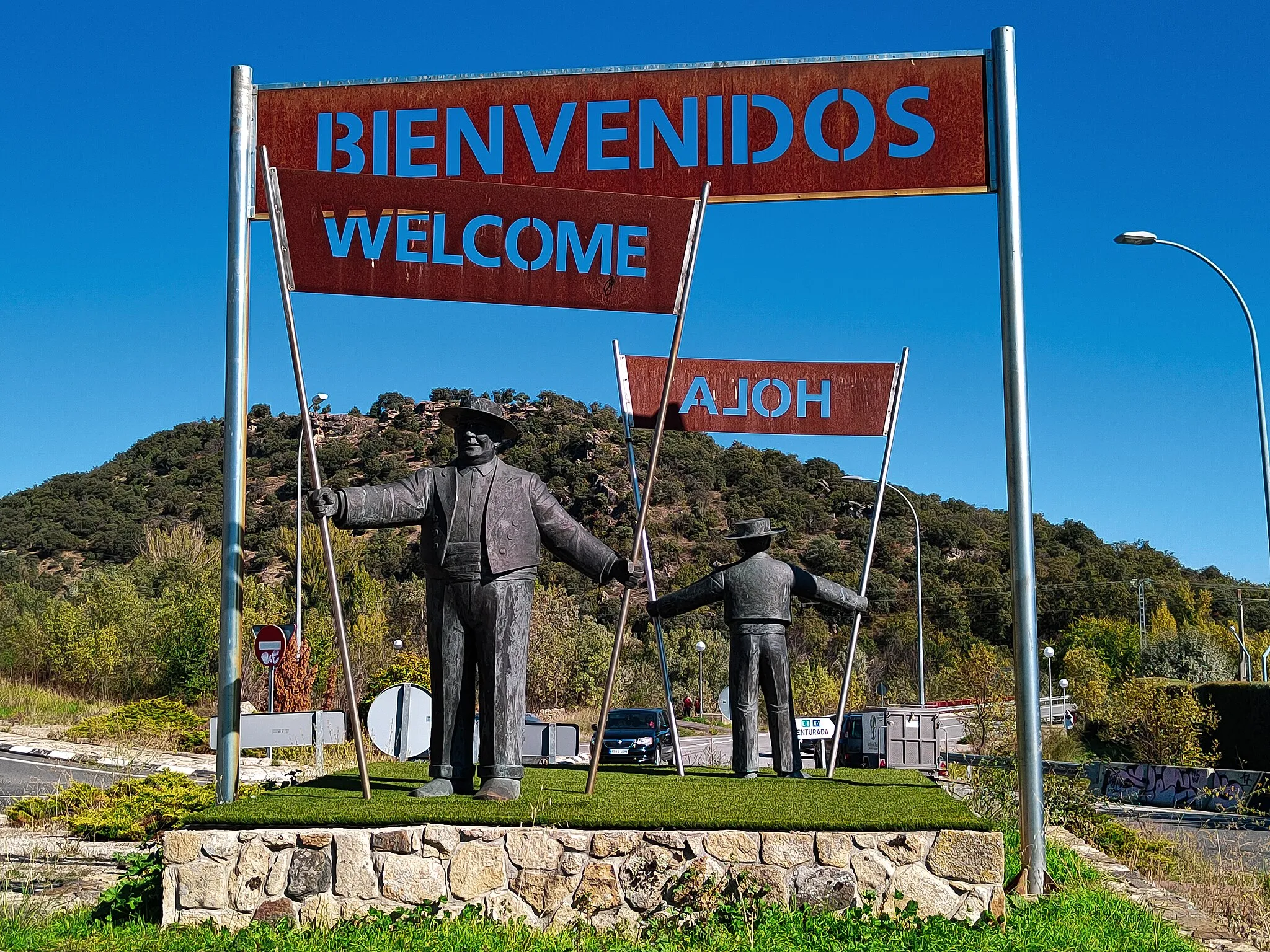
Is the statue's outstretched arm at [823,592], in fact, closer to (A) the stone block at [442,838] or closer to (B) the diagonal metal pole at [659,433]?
(B) the diagonal metal pole at [659,433]

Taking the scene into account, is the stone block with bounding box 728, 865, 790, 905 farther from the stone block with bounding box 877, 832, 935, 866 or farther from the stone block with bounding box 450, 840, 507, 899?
the stone block with bounding box 450, 840, 507, 899

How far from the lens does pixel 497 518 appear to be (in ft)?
26.0

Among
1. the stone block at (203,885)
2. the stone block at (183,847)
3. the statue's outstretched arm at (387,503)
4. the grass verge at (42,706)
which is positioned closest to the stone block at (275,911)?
the stone block at (203,885)

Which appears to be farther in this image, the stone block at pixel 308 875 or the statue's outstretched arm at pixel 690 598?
the statue's outstretched arm at pixel 690 598

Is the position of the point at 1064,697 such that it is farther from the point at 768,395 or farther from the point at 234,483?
the point at 234,483

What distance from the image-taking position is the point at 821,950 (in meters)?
6.12

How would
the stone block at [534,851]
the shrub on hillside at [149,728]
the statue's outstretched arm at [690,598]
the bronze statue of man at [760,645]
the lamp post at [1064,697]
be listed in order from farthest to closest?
the lamp post at [1064,697] → the shrub on hillside at [149,728] → the bronze statue of man at [760,645] → the statue's outstretched arm at [690,598] → the stone block at [534,851]

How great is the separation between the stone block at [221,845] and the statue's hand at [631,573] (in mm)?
2663

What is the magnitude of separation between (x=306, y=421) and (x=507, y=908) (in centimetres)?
320

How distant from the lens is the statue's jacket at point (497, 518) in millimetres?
7781

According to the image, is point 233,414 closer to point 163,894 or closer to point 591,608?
point 163,894

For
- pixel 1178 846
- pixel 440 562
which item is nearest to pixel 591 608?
pixel 1178 846

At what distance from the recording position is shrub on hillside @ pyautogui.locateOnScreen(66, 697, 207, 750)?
77.6 ft

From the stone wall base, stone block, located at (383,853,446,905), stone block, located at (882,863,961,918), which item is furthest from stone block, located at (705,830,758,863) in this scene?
stone block, located at (383,853,446,905)
